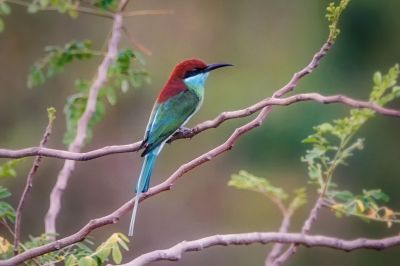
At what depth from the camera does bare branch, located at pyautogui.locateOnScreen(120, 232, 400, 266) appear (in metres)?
1.79

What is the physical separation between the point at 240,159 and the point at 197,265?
813 millimetres

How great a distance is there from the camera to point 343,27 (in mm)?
6996

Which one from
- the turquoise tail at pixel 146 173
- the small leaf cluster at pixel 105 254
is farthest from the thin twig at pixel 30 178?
the turquoise tail at pixel 146 173

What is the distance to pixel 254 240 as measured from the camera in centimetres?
185

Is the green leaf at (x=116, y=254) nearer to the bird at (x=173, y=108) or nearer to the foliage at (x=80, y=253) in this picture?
the foliage at (x=80, y=253)

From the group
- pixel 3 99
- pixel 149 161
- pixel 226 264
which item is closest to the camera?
pixel 149 161

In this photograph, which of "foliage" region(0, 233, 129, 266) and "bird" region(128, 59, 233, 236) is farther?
"bird" region(128, 59, 233, 236)

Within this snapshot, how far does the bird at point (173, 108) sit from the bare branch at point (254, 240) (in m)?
0.45

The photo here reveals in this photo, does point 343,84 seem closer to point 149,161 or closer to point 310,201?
point 310,201

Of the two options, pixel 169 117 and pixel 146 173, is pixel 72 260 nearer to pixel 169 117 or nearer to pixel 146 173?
pixel 146 173

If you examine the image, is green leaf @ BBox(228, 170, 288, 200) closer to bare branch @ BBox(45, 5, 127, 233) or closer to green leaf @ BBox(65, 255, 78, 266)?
bare branch @ BBox(45, 5, 127, 233)

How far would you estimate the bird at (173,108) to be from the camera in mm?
2475

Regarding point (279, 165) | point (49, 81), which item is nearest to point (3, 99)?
point (49, 81)

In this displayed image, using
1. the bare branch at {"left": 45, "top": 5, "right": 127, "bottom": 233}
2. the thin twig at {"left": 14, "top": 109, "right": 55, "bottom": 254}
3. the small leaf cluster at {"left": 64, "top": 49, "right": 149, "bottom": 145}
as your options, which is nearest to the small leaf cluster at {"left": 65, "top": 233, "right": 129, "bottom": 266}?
the thin twig at {"left": 14, "top": 109, "right": 55, "bottom": 254}
